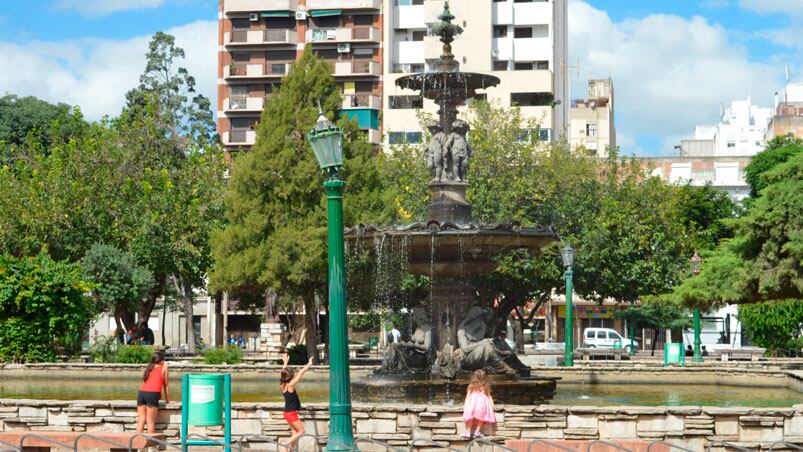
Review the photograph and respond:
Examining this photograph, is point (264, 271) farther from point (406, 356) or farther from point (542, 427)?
point (542, 427)

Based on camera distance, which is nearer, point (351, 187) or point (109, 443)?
point (109, 443)

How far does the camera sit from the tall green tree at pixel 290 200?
36.9 metres

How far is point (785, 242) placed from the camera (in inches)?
1196

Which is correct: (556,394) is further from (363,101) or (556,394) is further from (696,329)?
(363,101)

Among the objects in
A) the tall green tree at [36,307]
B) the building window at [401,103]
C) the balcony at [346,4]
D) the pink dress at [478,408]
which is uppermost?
the balcony at [346,4]

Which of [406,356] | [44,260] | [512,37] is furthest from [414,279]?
[512,37]

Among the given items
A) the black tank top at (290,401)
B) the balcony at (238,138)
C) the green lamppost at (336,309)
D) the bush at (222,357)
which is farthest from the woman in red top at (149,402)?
the balcony at (238,138)

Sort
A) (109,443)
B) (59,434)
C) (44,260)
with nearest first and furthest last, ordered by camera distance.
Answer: (109,443) → (59,434) → (44,260)

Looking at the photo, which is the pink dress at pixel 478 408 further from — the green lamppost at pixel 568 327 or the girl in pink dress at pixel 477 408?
the green lamppost at pixel 568 327

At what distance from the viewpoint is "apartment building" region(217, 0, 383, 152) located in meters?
75.6

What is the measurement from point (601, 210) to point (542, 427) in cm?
3381

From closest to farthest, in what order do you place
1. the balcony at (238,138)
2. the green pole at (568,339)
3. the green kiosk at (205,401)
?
the green kiosk at (205,401) → the green pole at (568,339) → the balcony at (238,138)

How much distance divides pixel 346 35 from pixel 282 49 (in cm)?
419

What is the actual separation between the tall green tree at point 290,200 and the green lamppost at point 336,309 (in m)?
23.9
